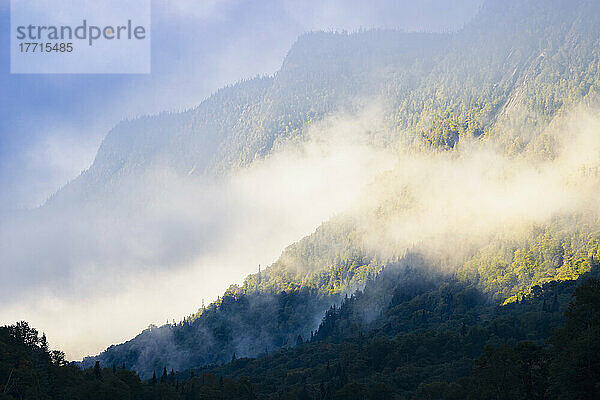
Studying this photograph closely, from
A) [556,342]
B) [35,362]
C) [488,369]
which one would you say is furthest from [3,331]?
[556,342]

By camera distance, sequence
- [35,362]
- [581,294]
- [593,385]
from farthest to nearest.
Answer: [35,362], [581,294], [593,385]

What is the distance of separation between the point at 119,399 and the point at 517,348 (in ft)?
345

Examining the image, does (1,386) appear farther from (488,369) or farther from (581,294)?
(581,294)

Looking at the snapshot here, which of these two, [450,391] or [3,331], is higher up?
[3,331]

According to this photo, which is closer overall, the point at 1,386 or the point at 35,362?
the point at 1,386

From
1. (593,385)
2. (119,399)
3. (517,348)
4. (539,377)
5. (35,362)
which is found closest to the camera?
(593,385)

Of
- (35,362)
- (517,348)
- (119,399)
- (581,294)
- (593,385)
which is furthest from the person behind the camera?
(119,399)

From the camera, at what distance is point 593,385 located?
107m

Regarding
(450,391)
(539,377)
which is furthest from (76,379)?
(539,377)

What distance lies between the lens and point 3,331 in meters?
177

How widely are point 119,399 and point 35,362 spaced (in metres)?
25.4

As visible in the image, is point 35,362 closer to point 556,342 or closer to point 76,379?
point 76,379

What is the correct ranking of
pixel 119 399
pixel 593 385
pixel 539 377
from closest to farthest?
pixel 593 385, pixel 539 377, pixel 119 399

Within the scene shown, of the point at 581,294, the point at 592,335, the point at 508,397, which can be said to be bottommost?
the point at 508,397
